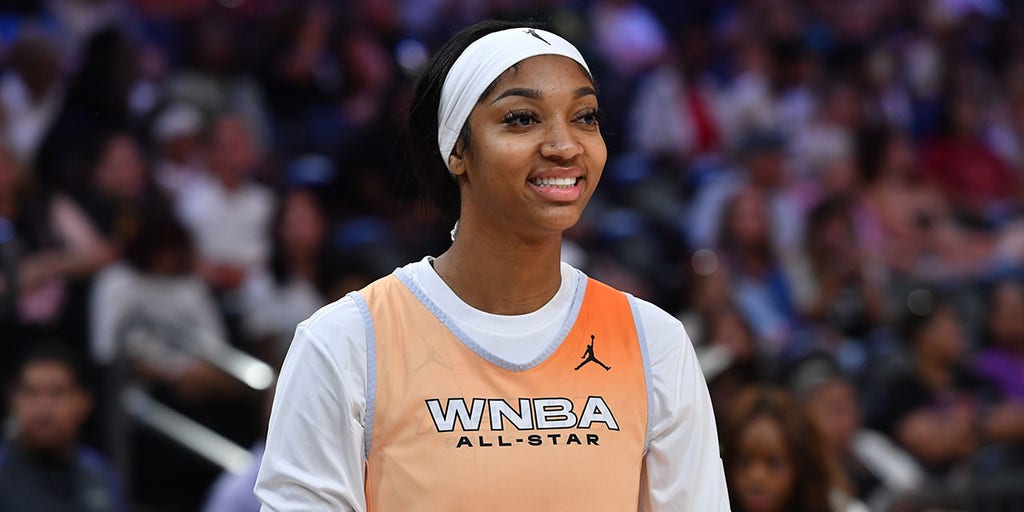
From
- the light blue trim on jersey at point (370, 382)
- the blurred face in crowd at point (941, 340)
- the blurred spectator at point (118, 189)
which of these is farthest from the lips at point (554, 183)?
the blurred face in crowd at point (941, 340)

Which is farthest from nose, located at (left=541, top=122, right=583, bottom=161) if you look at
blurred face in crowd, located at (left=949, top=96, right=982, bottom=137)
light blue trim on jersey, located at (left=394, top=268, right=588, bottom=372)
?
blurred face in crowd, located at (left=949, top=96, right=982, bottom=137)

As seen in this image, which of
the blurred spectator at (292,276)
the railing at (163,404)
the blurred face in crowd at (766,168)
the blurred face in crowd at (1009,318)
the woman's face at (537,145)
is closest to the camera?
the woman's face at (537,145)

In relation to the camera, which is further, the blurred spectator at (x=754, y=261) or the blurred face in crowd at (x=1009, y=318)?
the blurred spectator at (x=754, y=261)

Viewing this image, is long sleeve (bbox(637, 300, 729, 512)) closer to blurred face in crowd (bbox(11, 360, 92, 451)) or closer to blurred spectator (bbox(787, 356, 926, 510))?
blurred face in crowd (bbox(11, 360, 92, 451))

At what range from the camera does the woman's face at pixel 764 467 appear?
466 cm

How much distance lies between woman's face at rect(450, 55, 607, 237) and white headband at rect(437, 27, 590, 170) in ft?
0.05

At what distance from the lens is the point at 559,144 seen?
96.4 inches

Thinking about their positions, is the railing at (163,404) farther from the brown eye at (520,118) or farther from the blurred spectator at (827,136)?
the blurred spectator at (827,136)

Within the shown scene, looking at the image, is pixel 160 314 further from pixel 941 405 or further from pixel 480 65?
pixel 480 65

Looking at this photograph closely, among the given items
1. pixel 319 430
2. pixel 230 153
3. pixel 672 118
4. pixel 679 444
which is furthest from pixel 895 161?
pixel 319 430

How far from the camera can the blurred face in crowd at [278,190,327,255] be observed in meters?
7.19

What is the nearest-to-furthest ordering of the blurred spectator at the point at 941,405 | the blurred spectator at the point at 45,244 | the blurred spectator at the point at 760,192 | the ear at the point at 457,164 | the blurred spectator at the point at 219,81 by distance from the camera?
the ear at the point at 457,164 < the blurred spectator at the point at 45,244 < the blurred spectator at the point at 941,405 < the blurred spectator at the point at 219,81 < the blurred spectator at the point at 760,192

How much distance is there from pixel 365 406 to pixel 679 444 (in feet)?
1.71

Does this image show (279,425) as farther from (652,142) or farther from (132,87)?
(652,142)
